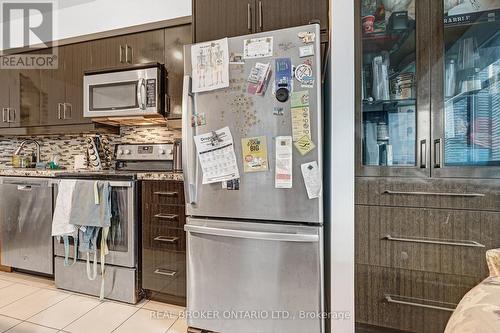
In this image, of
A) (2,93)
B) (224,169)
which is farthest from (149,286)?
(2,93)

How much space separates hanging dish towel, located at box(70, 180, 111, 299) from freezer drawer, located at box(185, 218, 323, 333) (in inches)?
31.0

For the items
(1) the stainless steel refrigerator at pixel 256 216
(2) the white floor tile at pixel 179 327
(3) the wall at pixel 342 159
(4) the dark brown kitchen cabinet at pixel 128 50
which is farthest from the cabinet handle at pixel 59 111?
(3) the wall at pixel 342 159

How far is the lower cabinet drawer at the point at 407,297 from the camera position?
1292 mm

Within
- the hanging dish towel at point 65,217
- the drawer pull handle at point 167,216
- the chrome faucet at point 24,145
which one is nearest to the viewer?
the drawer pull handle at point 167,216

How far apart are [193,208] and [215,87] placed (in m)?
0.70

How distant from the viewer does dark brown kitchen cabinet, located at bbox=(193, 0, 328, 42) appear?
1.54 meters

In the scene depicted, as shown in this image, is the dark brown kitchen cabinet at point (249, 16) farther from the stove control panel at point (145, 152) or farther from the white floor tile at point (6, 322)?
the white floor tile at point (6, 322)

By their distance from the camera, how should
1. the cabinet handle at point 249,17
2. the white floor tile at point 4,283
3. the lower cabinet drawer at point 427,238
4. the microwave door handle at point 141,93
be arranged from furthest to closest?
the white floor tile at point 4,283, the microwave door handle at point 141,93, the cabinet handle at point 249,17, the lower cabinet drawer at point 427,238

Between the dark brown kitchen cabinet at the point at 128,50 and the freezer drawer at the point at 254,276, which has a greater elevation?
the dark brown kitchen cabinet at the point at 128,50

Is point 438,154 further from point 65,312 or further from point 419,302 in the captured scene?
point 65,312

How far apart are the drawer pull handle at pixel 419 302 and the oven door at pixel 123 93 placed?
2024mm

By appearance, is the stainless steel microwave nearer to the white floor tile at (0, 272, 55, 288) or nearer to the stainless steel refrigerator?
the stainless steel refrigerator

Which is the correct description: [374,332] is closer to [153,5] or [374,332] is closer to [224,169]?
[224,169]

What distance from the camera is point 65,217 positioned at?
2025 mm
